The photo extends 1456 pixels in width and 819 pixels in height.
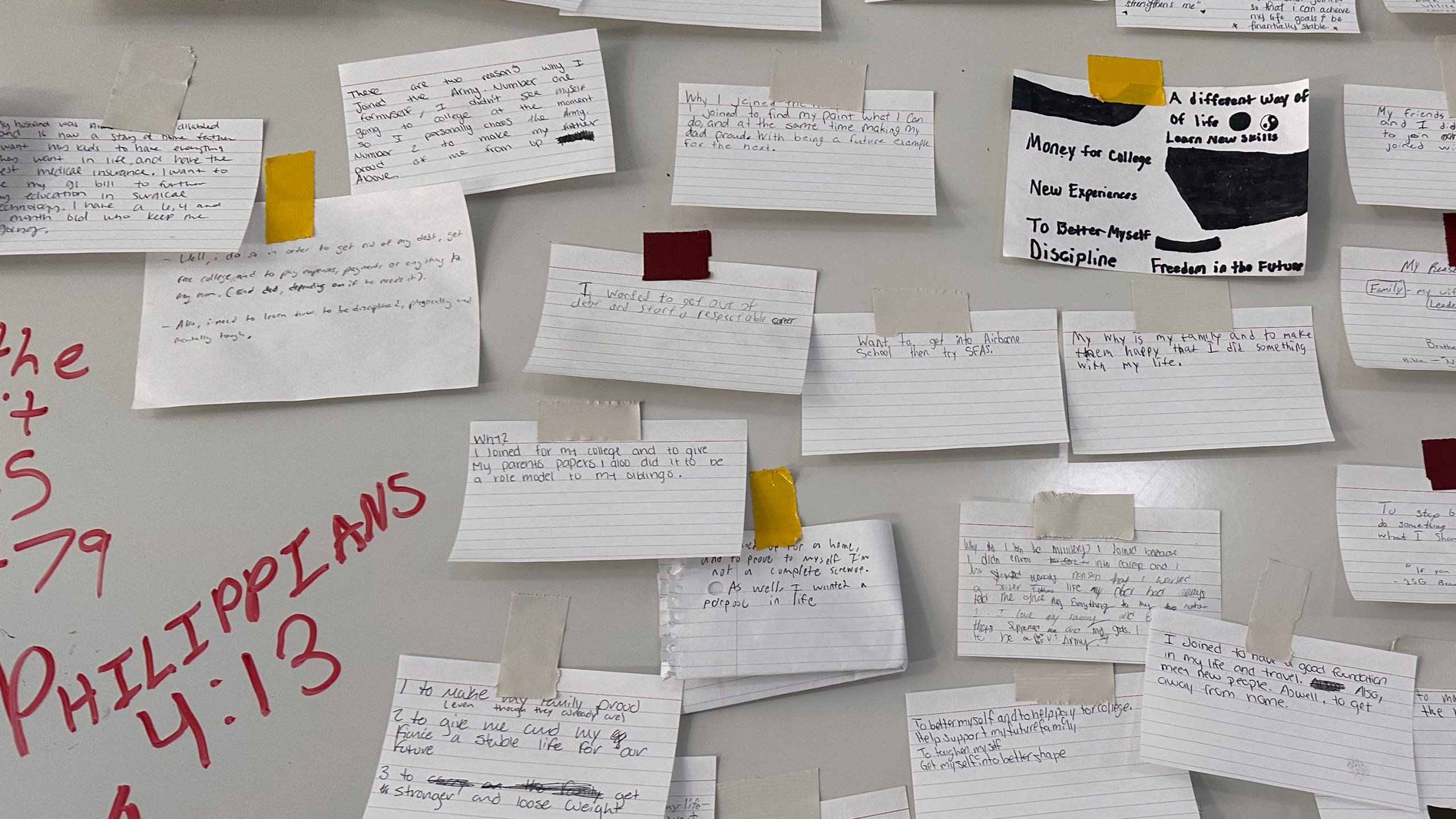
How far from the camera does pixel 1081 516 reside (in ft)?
2.82

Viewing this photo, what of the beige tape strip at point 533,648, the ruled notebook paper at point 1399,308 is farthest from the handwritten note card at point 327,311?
the ruled notebook paper at point 1399,308

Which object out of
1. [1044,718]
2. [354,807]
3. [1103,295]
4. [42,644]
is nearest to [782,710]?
[1044,718]

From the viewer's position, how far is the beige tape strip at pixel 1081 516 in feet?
2.81

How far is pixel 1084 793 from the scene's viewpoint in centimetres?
84

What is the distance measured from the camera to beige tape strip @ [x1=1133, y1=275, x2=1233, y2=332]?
2.86ft

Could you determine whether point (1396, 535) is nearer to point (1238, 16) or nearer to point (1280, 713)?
point (1280, 713)

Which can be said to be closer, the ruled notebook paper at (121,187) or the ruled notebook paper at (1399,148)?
the ruled notebook paper at (121,187)

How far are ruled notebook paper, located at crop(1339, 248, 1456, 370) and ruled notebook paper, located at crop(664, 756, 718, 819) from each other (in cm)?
72

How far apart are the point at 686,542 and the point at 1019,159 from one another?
47cm

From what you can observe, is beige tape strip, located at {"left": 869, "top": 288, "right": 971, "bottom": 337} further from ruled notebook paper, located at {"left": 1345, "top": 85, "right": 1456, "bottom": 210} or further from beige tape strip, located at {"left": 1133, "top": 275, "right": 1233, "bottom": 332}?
ruled notebook paper, located at {"left": 1345, "top": 85, "right": 1456, "bottom": 210}

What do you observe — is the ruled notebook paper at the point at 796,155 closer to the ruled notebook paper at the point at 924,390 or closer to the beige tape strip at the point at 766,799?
the ruled notebook paper at the point at 924,390

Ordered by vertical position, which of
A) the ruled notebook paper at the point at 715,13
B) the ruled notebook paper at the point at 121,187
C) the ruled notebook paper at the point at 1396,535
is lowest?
the ruled notebook paper at the point at 1396,535

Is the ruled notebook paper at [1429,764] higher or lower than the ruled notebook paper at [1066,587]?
lower

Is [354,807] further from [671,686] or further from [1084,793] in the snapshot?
[1084,793]
